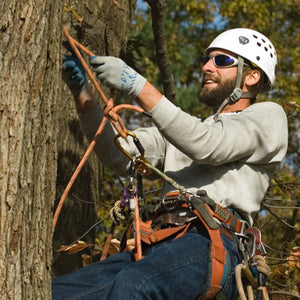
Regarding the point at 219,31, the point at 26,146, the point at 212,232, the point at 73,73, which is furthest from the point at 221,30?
the point at 26,146

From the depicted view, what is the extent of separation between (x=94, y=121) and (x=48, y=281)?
→ 133cm

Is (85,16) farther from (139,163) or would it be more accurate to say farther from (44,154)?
(44,154)

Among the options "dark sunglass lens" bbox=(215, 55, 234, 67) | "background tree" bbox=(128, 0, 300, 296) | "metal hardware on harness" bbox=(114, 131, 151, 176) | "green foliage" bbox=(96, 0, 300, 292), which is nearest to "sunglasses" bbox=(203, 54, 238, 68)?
"dark sunglass lens" bbox=(215, 55, 234, 67)

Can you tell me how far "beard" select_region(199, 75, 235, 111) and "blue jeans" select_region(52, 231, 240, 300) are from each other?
907mm

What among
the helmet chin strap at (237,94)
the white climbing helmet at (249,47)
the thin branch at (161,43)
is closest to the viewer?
the helmet chin strap at (237,94)

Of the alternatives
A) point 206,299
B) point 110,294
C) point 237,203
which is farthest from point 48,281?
point 237,203

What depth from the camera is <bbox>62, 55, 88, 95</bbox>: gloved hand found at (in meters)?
3.43

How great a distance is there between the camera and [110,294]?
2814 millimetres

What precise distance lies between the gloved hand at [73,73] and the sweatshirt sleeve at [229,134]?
485 millimetres

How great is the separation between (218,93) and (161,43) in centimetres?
114

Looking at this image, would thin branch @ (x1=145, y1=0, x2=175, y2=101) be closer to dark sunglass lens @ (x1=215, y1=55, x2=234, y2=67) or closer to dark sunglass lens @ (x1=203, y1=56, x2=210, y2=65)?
dark sunglass lens @ (x1=203, y1=56, x2=210, y2=65)

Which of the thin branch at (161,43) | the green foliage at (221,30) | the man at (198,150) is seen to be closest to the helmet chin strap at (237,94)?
the man at (198,150)

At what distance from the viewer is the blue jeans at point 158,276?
2797 millimetres

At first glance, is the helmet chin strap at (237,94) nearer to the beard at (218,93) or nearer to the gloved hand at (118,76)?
the beard at (218,93)
